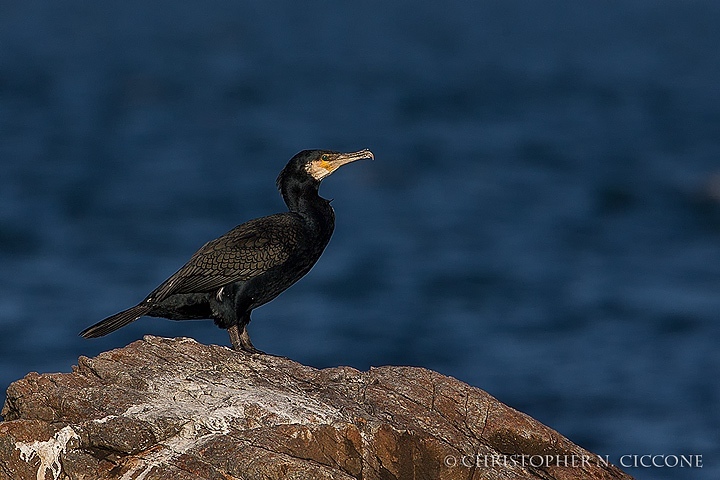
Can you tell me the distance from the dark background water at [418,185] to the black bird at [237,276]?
209 inches

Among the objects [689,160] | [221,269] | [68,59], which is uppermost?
[68,59]

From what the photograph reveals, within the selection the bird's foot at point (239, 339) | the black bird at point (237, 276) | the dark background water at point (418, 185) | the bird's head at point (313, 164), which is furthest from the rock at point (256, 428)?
the dark background water at point (418, 185)

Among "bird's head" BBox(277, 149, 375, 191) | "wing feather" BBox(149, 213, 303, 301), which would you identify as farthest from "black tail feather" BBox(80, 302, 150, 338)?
"bird's head" BBox(277, 149, 375, 191)

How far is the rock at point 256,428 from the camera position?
22.8 ft

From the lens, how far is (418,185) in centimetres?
3753

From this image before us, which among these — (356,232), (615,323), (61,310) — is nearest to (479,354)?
(615,323)

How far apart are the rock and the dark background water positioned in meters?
5.87

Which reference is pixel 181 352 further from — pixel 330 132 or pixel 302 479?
pixel 330 132

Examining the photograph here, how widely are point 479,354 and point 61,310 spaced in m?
7.06

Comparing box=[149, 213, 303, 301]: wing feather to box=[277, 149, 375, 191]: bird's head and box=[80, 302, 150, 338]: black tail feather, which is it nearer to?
box=[80, 302, 150, 338]: black tail feather

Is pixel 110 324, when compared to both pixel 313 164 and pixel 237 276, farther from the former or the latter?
pixel 313 164

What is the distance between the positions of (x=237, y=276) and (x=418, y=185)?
28.6 meters

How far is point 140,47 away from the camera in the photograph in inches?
2430

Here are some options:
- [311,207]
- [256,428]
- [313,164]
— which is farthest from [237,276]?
[256,428]
